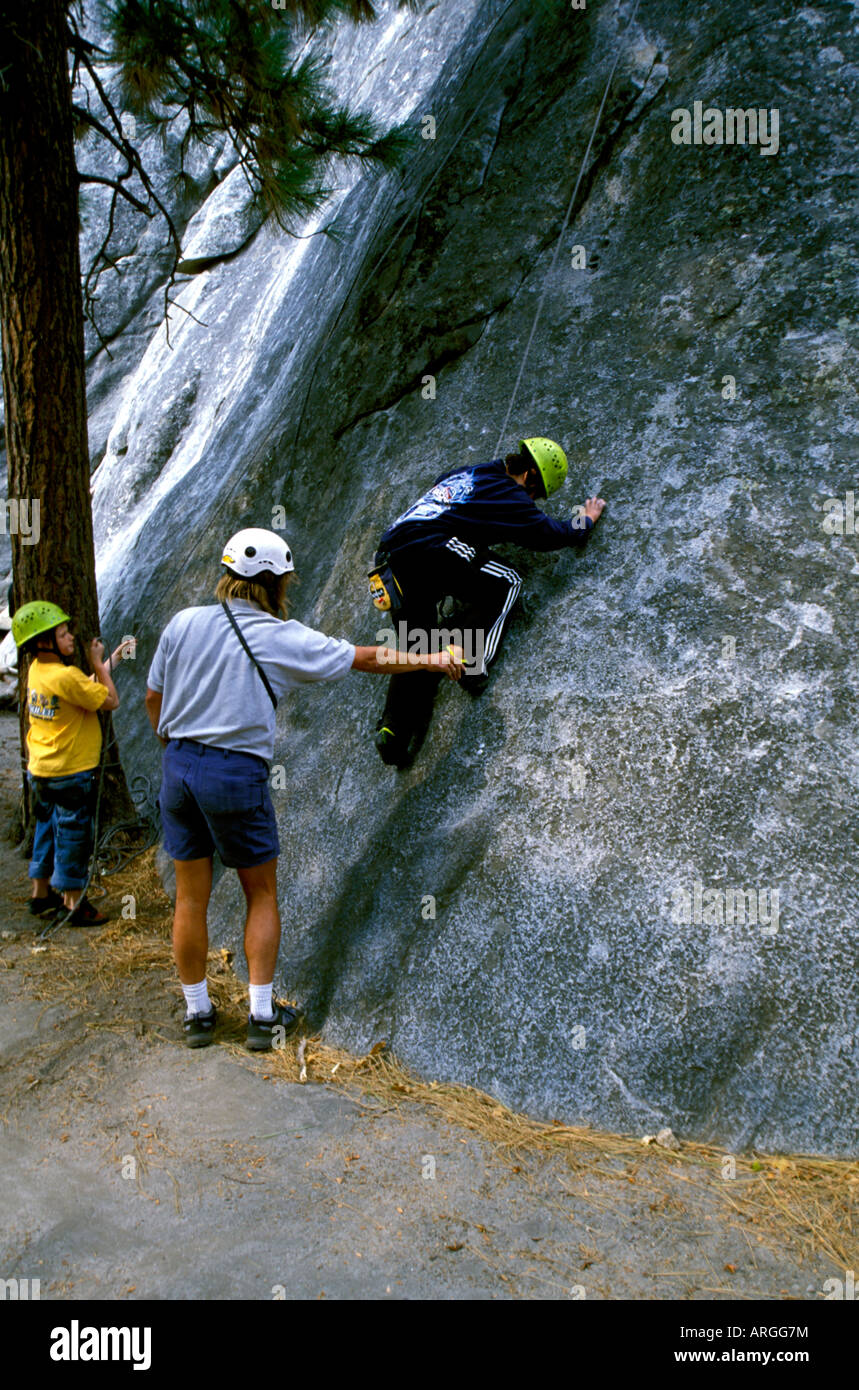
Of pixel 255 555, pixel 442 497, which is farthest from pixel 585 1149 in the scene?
pixel 442 497

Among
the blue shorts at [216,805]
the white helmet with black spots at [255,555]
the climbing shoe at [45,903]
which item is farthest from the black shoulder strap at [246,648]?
the climbing shoe at [45,903]

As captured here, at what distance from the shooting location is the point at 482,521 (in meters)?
4.48

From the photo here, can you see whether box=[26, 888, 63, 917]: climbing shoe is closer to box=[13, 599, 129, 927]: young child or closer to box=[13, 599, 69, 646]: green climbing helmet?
box=[13, 599, 129, 927]: young child

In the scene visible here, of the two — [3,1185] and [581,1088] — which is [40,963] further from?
[581,1088]

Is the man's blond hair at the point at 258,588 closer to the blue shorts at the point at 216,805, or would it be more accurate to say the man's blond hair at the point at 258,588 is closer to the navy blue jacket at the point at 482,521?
the blue shorts at the point at 216,805

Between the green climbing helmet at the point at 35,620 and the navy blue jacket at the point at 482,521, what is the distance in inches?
86.4

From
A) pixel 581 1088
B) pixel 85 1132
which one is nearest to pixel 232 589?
pixel 85 1132

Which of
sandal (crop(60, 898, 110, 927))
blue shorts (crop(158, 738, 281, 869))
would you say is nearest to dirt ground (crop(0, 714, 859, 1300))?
blue shorts (crop(158, 738, 281, 869))

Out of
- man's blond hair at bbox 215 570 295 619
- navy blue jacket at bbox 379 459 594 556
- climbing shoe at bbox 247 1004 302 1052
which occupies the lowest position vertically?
climbing shoe at bbox 247 1004 302 1052

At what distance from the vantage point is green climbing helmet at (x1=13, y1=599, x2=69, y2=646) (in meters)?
5.43

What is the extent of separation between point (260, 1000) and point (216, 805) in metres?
0.91

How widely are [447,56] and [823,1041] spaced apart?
27.2 feet

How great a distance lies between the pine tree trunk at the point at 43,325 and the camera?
5750 mm

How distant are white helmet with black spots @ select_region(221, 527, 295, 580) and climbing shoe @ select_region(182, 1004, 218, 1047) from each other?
75.7 inches
